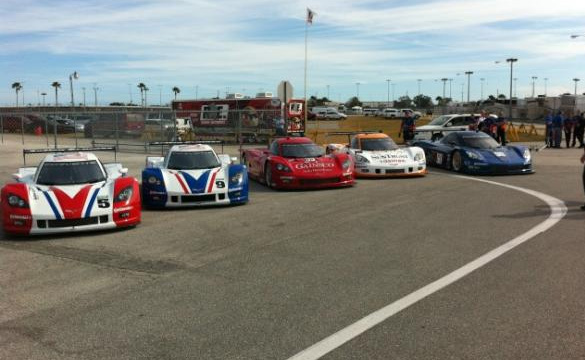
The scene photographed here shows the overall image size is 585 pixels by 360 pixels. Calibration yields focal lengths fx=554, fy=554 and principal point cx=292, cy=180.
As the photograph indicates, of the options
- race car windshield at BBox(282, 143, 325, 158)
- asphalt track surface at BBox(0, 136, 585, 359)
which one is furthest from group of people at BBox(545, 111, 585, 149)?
asphalt track surface at BBox(0, 136, 585, 359)

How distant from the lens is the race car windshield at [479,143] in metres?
16.7

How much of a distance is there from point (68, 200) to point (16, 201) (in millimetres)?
718

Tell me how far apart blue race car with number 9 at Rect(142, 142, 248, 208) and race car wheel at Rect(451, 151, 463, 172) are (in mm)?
7881

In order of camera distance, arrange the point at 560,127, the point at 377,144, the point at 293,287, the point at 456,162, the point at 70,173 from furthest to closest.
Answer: the point at 560,127
the point at 456,162
the point at 377,144
the point at 70,173
the point at 293,287

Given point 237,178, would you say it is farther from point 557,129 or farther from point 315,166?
point 557,129

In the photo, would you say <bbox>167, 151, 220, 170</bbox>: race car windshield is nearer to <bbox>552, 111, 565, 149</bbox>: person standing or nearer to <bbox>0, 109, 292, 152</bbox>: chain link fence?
<bbox>0, 109, 292, 152</bbox>: chain link fence

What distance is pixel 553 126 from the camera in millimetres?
26000

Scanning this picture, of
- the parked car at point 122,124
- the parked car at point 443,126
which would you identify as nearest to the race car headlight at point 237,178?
the parked car at point 122,124

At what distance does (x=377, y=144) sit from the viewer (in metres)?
16.3

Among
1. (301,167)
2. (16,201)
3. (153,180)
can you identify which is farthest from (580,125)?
(16,201)

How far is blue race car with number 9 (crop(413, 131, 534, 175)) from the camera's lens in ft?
51.1

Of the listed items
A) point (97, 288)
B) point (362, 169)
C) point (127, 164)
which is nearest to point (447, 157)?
point (362, 169)

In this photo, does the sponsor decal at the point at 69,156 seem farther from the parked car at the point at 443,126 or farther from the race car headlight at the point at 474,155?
the parked car at the point at 443,126

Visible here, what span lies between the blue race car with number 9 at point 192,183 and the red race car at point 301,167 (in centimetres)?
204
